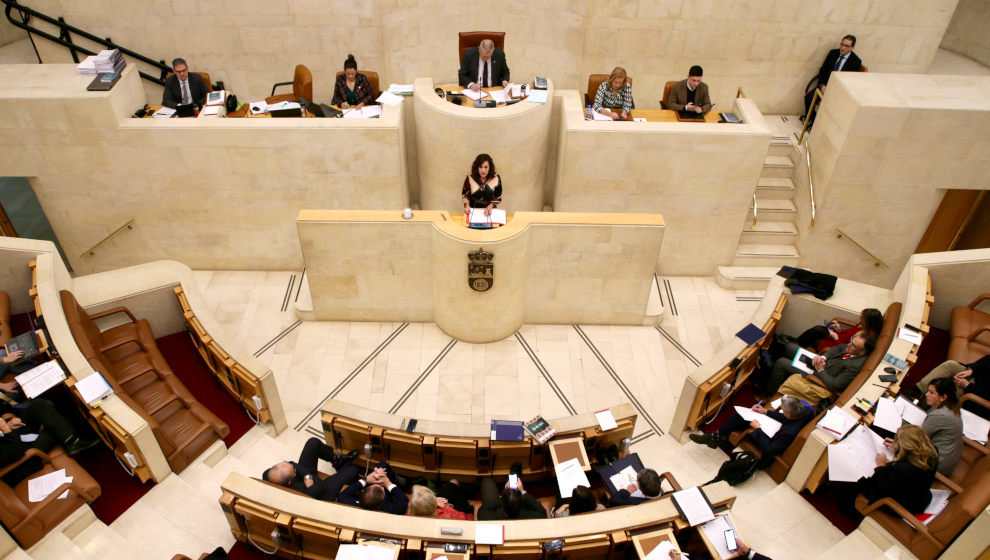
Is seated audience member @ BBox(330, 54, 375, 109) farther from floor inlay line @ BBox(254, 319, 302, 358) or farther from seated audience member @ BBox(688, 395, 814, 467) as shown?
seated audience member @ BBox(688, 395, 814, 467)

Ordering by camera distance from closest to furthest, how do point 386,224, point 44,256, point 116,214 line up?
1. point 44,256
2. point 386,224
3. point 116,214

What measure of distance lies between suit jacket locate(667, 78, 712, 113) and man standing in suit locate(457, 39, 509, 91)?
2.57 metres

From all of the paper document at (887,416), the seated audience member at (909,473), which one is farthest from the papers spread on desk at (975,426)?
the seated audience member at (909,473)

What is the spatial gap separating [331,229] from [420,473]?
3.37 m

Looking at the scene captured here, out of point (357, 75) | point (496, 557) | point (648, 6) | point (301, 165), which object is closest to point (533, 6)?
point (648, 6)

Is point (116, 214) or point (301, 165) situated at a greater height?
point (301, 165)

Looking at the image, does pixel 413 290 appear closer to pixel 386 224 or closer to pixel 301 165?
pixel 386 224

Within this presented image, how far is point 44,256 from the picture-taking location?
7.45 meters

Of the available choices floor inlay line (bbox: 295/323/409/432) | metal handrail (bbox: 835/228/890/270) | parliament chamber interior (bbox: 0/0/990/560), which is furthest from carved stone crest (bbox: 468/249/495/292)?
metal handrail (bbox: 835/228/890/270)

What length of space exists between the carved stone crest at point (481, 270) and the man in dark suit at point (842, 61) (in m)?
6.62

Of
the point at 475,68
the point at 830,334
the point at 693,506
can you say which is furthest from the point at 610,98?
the point at 693,506

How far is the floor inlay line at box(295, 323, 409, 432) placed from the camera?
803cm

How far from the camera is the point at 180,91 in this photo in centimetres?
963

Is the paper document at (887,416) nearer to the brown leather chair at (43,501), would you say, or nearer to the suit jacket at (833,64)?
the suit jacket at (833,64)
